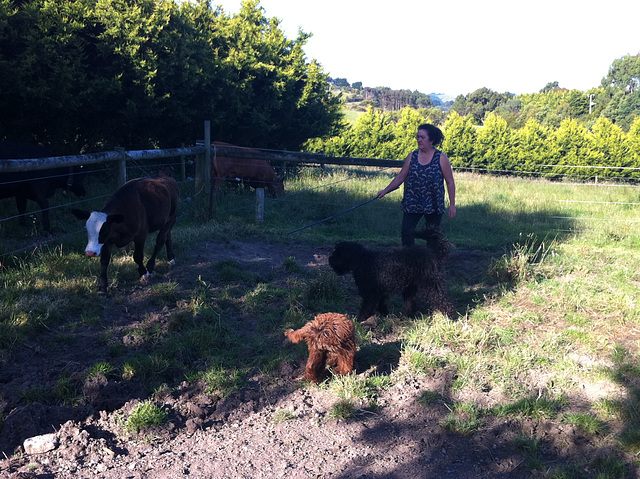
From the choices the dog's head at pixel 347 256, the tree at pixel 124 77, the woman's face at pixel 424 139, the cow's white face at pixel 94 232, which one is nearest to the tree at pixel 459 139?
the tree at pixel 124 77

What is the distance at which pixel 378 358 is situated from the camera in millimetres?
A: 4695

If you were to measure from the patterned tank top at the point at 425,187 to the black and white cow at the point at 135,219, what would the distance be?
3.18 metres

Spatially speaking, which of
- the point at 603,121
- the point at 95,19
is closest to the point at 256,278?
the point at 95,19

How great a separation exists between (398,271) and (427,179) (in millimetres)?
1535

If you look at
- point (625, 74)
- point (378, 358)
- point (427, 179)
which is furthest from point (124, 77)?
point (625, 74)

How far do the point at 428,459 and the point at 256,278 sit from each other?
12.2 feet

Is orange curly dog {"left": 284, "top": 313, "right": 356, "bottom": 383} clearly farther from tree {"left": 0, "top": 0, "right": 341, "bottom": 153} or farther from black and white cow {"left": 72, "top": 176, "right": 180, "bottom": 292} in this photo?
tree {"left": 0, "top": 0, "right": 341, "bottom": 153}

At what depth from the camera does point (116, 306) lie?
5.56 metres

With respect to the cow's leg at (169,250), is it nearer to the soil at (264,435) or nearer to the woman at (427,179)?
the soil at (264,435)

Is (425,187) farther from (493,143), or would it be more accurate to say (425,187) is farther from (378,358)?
(493,143)

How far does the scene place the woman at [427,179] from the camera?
615 centimetres

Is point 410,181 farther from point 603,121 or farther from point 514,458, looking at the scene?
point 603,121

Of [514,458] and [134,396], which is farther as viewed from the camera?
[134,396]

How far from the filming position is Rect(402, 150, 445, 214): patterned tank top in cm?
620
